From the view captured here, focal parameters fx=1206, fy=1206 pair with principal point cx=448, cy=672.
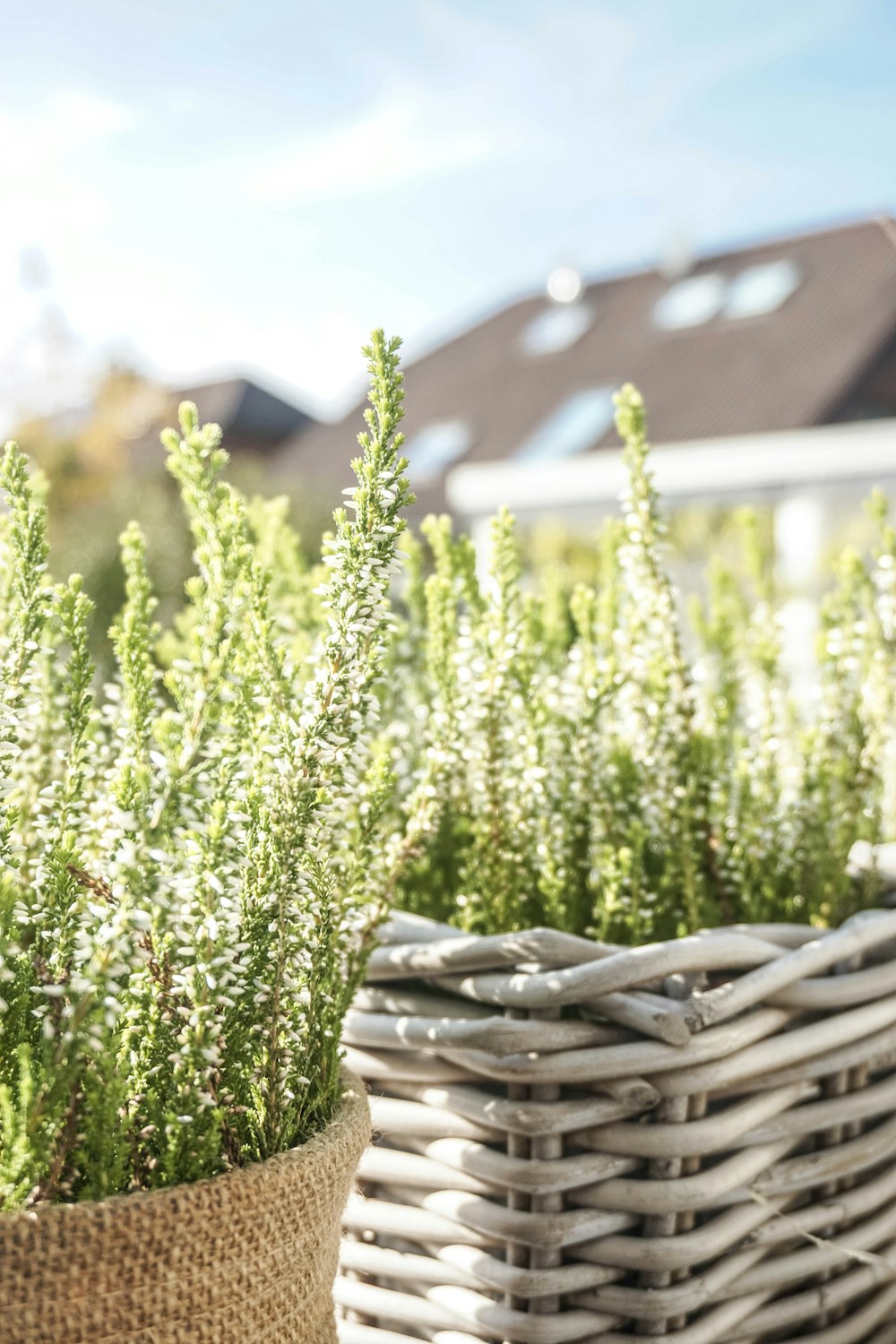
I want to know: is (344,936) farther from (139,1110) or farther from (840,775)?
(840,775)

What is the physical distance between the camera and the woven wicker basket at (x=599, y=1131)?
78cm

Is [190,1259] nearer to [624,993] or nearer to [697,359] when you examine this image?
[624,993]

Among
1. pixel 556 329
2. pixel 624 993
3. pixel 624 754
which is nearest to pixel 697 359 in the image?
pixel 556 329

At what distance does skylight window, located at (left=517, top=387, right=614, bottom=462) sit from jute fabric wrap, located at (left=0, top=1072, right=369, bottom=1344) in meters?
10.2

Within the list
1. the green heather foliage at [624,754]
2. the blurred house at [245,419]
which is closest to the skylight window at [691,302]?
the blurred house at [245,419]

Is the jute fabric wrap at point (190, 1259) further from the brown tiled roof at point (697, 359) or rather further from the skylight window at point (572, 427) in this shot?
the brown tiled roof at point (697, 359)

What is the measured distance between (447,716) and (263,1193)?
1.25 ft

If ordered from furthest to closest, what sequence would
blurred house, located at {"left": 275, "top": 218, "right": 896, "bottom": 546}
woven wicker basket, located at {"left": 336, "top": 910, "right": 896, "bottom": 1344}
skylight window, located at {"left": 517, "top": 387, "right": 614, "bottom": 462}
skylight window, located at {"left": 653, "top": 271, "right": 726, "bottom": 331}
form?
skylight window, located at {"left": 653, "top": 271, "right": 726, "bottom": 331} → skylight window, located at {"left": 517, "top": 387, "right": 614, "bottom": 462} → blurred house, located at {"left": 275, "top": 218, "right": 896, "bottom": 546} → woven wicker basket, located at {"left": 336, "top": 910, "right": 896, "bottom": 1344}

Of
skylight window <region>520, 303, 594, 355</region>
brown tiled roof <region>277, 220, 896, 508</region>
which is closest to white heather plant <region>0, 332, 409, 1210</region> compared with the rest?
brown tiled roof <region>277, 220, 896, 508</region>

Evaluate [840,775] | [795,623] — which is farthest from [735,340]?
[840,775]

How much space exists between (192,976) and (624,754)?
0.55m

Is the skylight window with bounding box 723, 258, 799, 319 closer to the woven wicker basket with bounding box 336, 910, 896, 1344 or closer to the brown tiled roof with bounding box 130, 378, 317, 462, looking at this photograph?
the brown tiled roof with bounding box 130, 378, 317, 462

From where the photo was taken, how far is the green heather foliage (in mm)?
938

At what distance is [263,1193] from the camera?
62 cm
